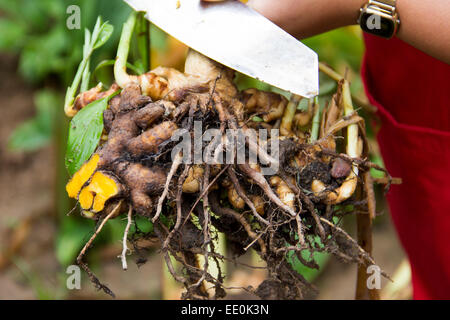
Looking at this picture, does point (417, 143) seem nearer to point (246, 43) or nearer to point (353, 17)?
point (353, 17)

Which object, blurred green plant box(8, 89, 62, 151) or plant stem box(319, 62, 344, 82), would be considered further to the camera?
blurred green plant box(8, 89, 62, 151)

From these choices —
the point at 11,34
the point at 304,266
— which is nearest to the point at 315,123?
the point at 304,266

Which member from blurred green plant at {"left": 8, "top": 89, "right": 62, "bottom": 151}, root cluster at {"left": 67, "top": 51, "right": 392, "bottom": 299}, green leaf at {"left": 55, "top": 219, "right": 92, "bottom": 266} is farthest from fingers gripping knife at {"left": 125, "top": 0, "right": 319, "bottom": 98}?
blurred green plant at {"left": 8, "top": 89, "right": 62, "bottom": 151}

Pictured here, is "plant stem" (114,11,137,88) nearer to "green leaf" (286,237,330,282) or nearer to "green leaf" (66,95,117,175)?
"green leaf" (66,95,117,175)

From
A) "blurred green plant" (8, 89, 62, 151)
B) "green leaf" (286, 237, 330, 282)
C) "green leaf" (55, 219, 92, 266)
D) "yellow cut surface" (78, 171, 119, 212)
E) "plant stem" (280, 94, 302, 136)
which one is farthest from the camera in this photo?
"blurred green plant" (8, 89, 62, 151)

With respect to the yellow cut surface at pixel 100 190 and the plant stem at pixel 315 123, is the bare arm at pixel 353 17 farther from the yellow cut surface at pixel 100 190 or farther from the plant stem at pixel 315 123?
the yellow cut surface at pixel 100 190

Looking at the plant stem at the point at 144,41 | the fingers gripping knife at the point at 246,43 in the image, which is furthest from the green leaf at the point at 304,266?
the plant stem at the point at 144,41
